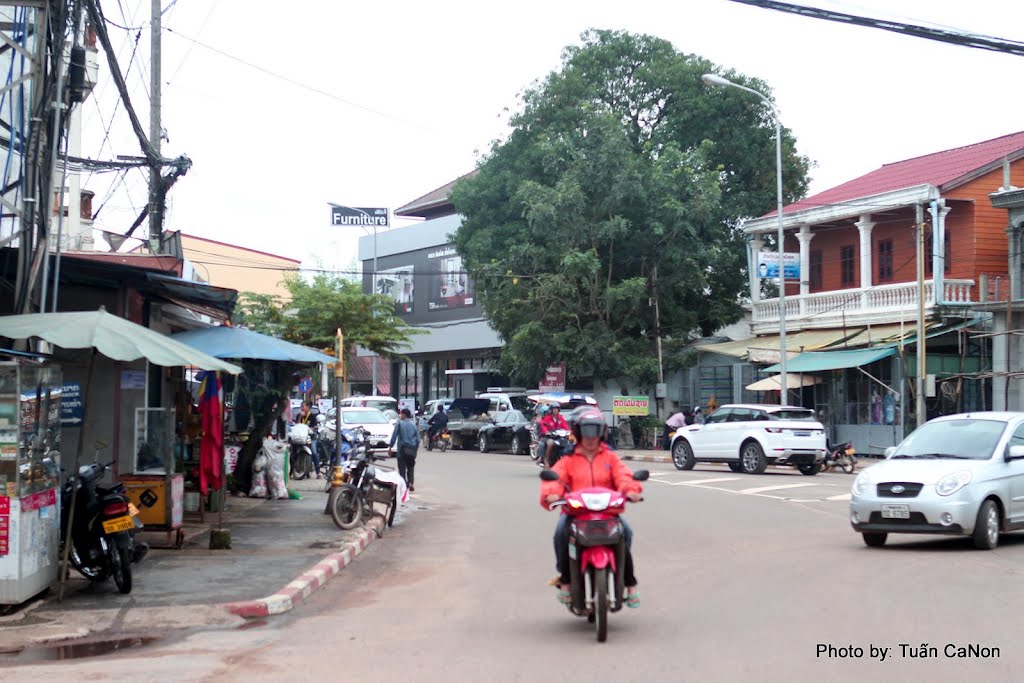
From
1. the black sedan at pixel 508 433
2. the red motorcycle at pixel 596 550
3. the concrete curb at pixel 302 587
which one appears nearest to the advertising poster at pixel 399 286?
the black sedan at pixel 508 433

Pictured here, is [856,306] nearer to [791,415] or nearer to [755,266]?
[755,266]

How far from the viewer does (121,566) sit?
1068 cm

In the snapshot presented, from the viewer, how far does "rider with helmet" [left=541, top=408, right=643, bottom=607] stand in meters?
8.65

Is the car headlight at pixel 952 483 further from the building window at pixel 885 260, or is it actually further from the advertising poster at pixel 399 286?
the advertising poster at pixel 399 286

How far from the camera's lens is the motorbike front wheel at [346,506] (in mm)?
16172

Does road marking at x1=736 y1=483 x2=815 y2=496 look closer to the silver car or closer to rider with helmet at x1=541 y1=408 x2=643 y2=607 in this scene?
the silver car

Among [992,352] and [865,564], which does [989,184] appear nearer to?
[992,352]

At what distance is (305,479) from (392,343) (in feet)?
47.5

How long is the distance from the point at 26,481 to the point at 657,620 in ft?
18.0

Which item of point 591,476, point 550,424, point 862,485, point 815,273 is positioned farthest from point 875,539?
point 815,273

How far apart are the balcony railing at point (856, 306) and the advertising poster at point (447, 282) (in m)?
19.0

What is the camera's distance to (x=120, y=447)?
1455 centimetres

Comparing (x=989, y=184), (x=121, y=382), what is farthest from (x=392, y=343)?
(x=121, y=382)

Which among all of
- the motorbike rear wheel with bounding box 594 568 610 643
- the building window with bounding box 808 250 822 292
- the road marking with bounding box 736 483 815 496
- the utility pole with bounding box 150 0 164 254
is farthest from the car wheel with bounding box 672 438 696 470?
the motorbike rear wheel with bounding box 594 568 610 643
